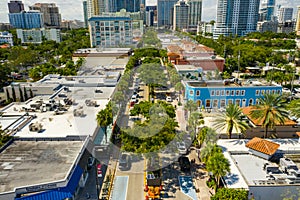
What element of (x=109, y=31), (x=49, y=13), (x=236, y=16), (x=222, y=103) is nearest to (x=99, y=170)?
(x=222, y=103)

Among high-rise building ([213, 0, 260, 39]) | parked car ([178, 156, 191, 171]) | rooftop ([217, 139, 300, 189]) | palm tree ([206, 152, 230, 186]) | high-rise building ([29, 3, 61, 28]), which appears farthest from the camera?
high-rise building ([29, 3, 61, 28])

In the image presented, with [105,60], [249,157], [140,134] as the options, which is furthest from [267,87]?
[105,60]

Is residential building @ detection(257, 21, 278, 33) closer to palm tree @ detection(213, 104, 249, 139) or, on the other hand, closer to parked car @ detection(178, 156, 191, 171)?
palm tree @ detection(213, 104, 249, 139)

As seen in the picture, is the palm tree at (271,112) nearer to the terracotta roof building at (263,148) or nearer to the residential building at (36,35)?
the terracotta roof building at (263,148)

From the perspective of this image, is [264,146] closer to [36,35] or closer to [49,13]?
[36,35]

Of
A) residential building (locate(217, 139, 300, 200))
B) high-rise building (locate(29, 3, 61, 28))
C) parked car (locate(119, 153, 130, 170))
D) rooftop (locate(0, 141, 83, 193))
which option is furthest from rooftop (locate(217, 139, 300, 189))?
high-rise building (locate(29, 3, 61, 28))

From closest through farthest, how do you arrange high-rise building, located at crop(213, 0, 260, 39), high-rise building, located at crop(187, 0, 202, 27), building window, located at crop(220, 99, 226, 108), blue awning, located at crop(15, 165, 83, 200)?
blue awning, located at crop(15, 165, 83, 200) < building window, located at crop(220, 99, 226, 108) < high-rise building, located at crop(213, 0, 260, 39) < high-rise building, located at crop(187, 0, 202, 27)

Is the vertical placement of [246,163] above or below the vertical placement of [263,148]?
below
